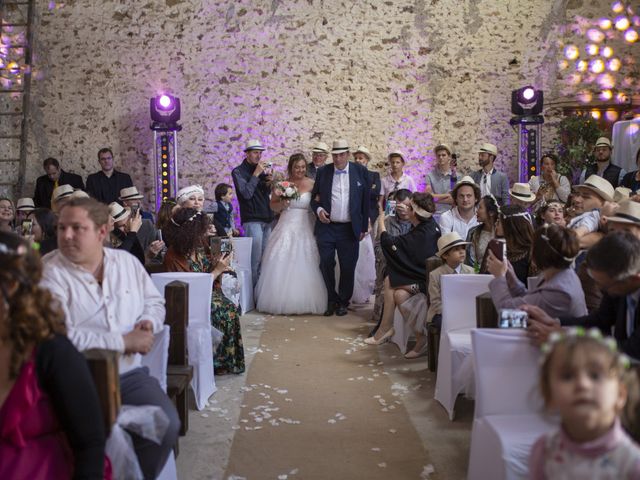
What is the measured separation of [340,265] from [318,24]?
3885mm

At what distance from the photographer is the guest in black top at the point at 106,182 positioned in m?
8.90

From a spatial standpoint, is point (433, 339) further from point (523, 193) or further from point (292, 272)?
point (292, 272)

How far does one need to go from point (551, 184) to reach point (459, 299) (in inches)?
166

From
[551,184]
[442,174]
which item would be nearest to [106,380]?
[551,184]

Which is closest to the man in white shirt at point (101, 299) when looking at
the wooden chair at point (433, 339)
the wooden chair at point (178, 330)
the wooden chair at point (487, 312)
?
the wooden chair at point (178, 330)

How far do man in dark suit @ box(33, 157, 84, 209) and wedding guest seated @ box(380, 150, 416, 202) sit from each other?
13.3ft

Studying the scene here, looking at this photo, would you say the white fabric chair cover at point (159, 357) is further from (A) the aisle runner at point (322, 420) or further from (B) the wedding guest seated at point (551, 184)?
(B) the wedding guest seated at point (551, 184)

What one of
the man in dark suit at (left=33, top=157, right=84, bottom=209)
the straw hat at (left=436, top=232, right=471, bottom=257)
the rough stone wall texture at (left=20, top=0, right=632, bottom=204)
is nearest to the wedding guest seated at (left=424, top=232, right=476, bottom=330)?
the straw hat at (left=436, top=232, right=471, bottom=257)

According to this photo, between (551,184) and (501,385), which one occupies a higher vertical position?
(551,184)

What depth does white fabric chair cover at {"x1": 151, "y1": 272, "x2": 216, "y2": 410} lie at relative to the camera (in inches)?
151

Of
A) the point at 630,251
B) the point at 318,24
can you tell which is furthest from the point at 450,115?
the point at 630,251

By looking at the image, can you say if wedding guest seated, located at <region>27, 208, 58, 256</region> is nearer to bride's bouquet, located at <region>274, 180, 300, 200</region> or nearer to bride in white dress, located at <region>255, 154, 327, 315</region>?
bride in white dress, located at <region>255, 154, 327, 315</region>

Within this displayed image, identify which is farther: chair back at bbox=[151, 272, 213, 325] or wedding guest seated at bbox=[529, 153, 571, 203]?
wedding guest seated at bbox=[529, 153, 571, 203]

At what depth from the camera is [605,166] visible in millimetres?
7395
